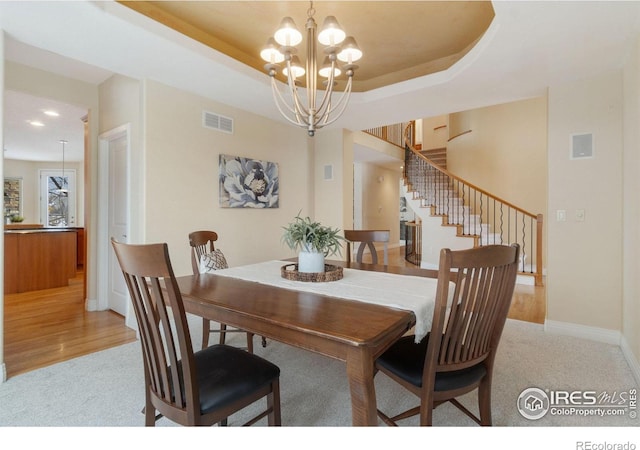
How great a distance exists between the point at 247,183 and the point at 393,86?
1.95m

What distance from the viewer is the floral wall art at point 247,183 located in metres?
3.57

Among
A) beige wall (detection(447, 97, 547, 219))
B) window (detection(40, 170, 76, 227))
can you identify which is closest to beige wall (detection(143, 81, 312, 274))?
beige wall (detection(447, 97, 547, 219))

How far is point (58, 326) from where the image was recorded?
3.09 meters

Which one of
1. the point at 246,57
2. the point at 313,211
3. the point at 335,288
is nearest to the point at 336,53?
the point at 335,288

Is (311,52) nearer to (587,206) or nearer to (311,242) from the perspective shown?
(311,242)

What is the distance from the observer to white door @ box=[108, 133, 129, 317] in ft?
11.2

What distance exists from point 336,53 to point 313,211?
3.11 meters

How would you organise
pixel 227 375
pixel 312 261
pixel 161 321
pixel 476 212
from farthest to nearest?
1. pixel 476 212
2. pixel 312 261
3. pixel 227 375
4. pixel 161 321

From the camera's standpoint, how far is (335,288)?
1.67 metres

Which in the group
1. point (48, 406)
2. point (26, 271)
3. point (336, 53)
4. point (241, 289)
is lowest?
point (48, 406)

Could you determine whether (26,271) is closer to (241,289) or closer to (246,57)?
(246,57)

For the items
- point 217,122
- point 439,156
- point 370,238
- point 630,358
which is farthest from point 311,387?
point 439,156

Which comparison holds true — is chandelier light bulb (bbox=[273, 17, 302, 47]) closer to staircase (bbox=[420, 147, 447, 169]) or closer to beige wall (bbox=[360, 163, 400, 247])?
beige wall (bbox=[360, 163, 400, 247])

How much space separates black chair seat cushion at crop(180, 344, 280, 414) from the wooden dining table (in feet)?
0.55
